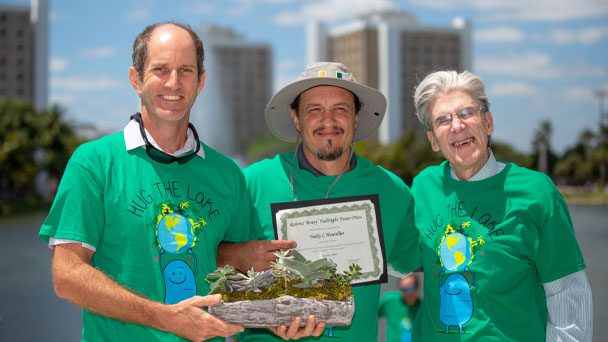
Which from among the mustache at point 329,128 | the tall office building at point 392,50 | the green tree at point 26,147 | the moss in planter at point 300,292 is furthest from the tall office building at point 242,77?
the moss in planter at point 300,292

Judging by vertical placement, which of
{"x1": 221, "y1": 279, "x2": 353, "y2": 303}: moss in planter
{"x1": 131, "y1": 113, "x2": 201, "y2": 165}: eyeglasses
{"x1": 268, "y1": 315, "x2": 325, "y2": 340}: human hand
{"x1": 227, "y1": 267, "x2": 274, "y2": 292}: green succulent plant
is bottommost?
{"x1": 268, "y1": 315, "x2": 325, "y2": 340}: human hand

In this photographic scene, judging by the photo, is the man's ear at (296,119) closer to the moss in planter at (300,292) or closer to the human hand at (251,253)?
the human hand at (251,253)

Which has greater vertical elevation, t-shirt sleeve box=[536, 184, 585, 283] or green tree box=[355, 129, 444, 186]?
green tree box=[355, 129, 444, 186]

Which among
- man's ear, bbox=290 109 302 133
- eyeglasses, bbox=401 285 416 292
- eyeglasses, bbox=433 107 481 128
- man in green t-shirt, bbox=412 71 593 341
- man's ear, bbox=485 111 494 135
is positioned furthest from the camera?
eyeglasses, bbox=401 285 416 292

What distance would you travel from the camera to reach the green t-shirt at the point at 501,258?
127 inches

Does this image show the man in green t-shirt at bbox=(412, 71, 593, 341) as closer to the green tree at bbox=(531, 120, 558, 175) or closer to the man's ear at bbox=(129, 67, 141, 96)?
the man's ear at bbox=(129, 67, 141, 96)

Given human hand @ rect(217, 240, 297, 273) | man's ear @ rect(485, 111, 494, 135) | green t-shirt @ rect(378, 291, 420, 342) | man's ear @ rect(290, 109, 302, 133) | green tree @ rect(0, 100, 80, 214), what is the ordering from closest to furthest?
human hand @ rect(217, 240, 297, 273), man's ear @ rect(485, 111, 494, 135), man's ear @ rect(290, 109, 302, 133), green t-shirt @ rect(378, 291, 420, 342), green tree @ rect(0, 100, 80, 214)

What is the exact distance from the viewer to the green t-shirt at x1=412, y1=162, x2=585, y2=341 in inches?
127

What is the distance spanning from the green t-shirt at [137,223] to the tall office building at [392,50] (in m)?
106

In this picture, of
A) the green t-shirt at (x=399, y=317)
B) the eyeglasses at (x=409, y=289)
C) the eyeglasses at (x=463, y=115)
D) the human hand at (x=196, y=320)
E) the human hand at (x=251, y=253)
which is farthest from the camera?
the eyeglasses at (x=409, y=289)

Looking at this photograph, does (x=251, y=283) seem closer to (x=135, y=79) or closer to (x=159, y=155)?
(x=159, y=155)

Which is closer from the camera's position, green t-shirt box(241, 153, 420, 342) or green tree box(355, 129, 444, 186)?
green t-shirt box(241, 153, 420, 342)

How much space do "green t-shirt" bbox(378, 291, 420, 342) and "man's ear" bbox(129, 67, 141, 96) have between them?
454 centimetres

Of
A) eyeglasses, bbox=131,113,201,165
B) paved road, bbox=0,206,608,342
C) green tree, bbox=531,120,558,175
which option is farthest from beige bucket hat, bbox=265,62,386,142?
green tree, bbox=531,120,558,175
